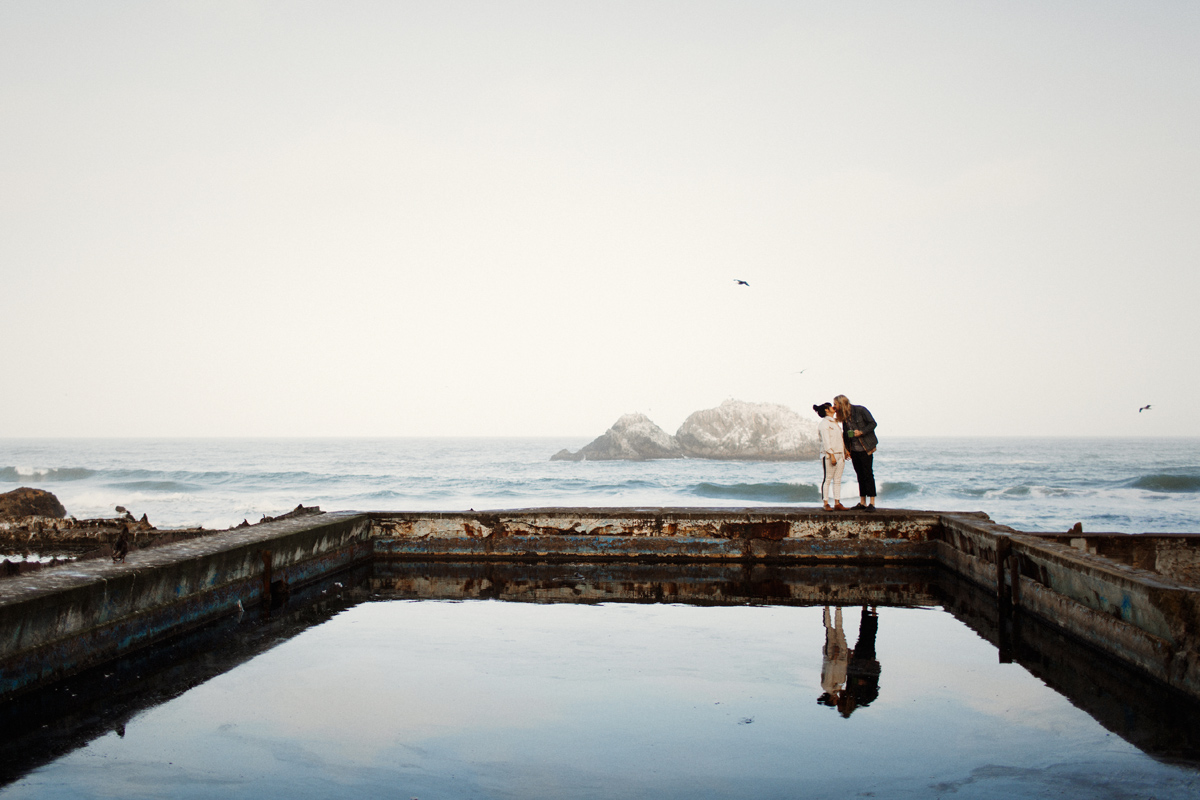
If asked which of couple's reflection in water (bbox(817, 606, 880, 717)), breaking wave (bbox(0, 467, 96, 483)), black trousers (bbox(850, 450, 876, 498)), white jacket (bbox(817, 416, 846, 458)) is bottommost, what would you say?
breaking wave (bbox(0, 467, 96, 483))

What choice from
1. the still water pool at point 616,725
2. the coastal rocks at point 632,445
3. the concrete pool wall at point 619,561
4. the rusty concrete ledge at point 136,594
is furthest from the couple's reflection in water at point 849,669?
the coastal rocks at point 632,445

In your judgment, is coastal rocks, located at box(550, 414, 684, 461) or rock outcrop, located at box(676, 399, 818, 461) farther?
coastal rocks, located at box(550, 414, 684, 461)

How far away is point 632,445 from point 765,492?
4027cm

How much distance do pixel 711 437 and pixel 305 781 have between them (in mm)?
71667

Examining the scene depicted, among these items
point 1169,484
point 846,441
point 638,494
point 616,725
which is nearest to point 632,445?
point 638,494

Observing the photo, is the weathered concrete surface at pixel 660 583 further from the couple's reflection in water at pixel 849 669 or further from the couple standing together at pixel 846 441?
the couple standing together at pixel 846 441

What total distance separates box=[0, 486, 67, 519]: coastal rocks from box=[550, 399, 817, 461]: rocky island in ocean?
5691 cm

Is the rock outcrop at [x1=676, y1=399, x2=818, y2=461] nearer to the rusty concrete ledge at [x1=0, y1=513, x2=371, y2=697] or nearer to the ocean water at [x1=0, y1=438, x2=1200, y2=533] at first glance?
the ocean water at [x1=0, y1=438, x2=1200, y2=533]

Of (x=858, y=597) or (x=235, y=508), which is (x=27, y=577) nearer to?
(x=858, y=597)

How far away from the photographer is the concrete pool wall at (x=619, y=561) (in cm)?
452

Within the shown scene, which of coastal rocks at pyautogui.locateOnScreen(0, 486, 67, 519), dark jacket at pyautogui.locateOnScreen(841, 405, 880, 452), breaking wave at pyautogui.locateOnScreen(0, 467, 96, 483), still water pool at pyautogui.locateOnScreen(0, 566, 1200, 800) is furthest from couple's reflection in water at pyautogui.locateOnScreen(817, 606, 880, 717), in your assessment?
breaking wave at pyautogui.locateOnScreen(0, 467, 96, 483)

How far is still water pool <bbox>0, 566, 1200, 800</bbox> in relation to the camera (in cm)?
330

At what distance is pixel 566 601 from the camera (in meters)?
7.37

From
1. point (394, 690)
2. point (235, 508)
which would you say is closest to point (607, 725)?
point (394, 690)
